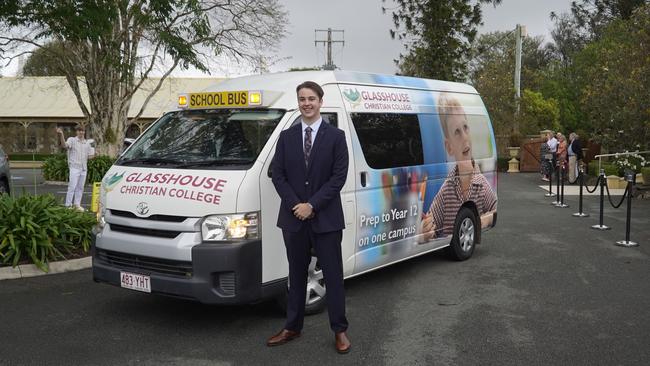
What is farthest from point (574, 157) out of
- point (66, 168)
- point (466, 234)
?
point (66, 168)

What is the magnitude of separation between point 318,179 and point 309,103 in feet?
1.83

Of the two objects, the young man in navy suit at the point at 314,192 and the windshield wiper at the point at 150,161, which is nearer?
the young man in navy suit at the point at 314,192

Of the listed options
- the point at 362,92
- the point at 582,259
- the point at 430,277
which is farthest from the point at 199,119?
the point at 582,259

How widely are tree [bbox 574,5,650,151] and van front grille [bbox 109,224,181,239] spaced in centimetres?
1579

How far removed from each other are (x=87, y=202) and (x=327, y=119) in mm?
10528

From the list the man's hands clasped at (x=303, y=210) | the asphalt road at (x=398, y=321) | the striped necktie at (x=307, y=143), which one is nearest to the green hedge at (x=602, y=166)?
the asphalt road at (x=398, y=321)

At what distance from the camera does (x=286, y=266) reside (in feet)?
16.7

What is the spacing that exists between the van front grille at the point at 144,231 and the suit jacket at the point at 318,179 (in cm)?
95

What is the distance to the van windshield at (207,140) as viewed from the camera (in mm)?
5176

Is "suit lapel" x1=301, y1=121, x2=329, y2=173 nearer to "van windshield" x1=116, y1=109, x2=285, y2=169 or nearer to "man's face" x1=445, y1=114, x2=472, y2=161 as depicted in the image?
"van windshield" x1=116, y1=109, x2=285, y2=169

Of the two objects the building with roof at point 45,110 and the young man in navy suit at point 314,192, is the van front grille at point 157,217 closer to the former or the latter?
the young man in navy suit at point 314,192

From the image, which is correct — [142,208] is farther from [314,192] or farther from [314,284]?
[314,284]

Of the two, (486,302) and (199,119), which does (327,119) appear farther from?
(486,302)

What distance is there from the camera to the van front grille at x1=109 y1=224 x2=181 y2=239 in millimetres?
4844
